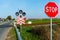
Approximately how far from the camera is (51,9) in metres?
10.2

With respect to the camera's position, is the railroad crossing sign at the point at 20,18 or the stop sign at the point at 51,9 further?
the railroad crossing sign at the point at 20,18

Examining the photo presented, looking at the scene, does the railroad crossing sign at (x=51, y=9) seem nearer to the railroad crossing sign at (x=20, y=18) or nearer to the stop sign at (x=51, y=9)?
the stop sign at (x=51, y=9)

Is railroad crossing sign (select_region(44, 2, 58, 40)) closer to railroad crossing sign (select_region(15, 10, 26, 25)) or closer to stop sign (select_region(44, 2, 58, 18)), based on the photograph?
stop sign (select_region(44, 2, 58, 18))

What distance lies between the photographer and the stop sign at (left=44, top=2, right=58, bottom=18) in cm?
1011

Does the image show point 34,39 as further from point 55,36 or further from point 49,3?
point 49,3

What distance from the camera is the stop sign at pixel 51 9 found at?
10109mm

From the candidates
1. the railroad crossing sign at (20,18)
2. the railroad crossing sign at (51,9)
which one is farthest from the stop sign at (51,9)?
the railroad crossing sign at (20,18)

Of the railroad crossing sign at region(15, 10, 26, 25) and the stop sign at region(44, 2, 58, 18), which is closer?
the stop sign at region(44, 2, 58, 18)

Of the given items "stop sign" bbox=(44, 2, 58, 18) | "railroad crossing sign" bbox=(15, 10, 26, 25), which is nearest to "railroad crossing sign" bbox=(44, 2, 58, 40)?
"stop sign" bbox=(44, 2, 58, 18)

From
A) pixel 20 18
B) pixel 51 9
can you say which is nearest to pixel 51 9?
pixel 51 9

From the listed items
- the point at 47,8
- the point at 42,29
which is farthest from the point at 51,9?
the point at 42,29

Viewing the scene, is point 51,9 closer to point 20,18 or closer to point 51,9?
point 51,9

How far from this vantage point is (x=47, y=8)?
33.4 ft

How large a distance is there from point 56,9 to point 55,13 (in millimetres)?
201
